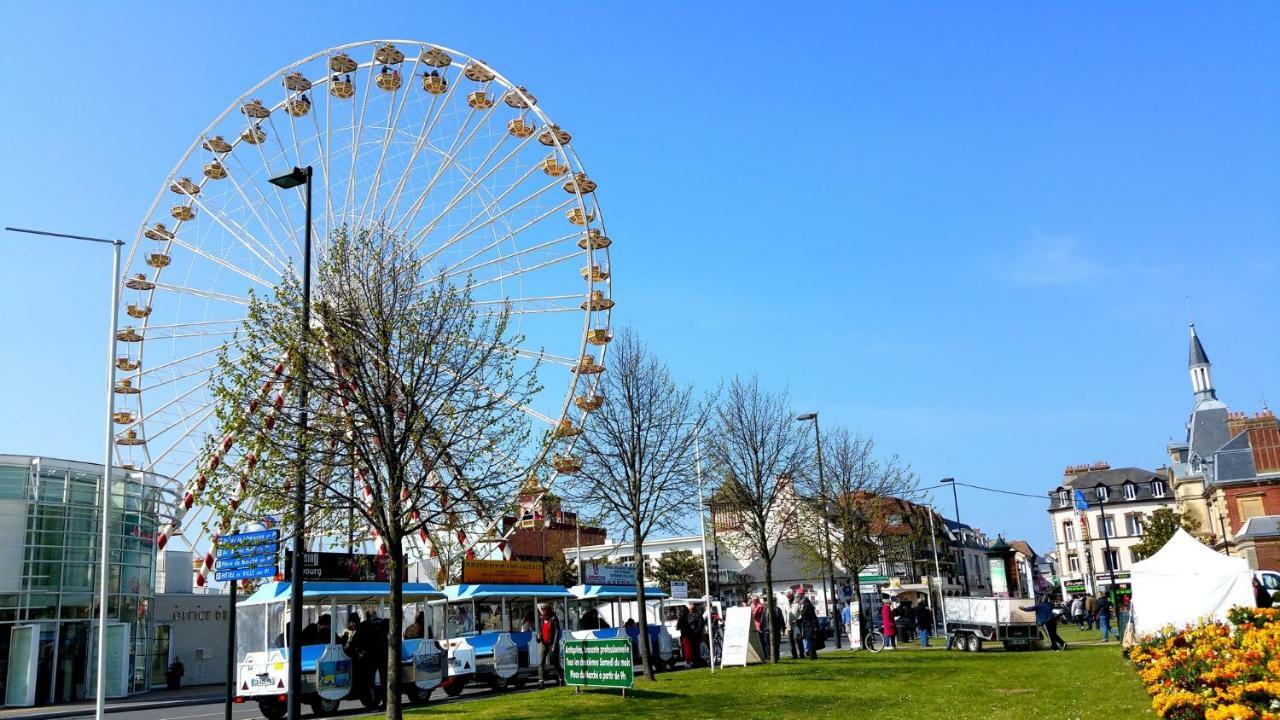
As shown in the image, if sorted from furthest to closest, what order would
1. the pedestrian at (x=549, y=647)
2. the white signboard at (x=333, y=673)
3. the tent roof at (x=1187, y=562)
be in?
1. the pedestrian at (x=549, y=647)
2. the tent roof at (x=1187, y=562)
3. the white signboard at (x=333, y=673)

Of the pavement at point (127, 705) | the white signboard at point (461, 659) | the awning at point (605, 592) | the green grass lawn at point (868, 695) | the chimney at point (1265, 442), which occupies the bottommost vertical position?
the pavement at point (127, 705)

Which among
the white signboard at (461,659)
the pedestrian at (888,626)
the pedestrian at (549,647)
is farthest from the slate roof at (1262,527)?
the white signboard at (461,659)

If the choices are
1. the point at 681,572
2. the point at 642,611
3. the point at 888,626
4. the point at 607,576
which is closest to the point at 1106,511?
the point at 681,572

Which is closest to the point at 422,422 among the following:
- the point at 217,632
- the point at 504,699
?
the point at 504,699

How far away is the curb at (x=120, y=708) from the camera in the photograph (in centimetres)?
2635

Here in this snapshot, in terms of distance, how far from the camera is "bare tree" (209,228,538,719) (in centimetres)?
1588

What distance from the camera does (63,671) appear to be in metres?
32.5

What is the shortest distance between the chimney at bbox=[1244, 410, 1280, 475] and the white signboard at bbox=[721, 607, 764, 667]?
56.2 meters

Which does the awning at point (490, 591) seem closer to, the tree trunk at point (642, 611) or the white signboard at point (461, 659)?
the white signboard at point (461, 659)

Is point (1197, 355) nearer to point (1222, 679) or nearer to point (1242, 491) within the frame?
point (1242, 491)

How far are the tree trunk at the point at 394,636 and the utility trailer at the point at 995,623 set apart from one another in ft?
69.0

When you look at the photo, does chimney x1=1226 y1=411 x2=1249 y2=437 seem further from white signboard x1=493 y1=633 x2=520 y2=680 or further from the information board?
white signboard x1=493 y1=633 x2=520 y2=680

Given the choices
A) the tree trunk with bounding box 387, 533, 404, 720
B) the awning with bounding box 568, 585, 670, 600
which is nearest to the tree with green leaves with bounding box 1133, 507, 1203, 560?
the awning with bounding box 568, 585, 670, 600

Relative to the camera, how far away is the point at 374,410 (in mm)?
16938
